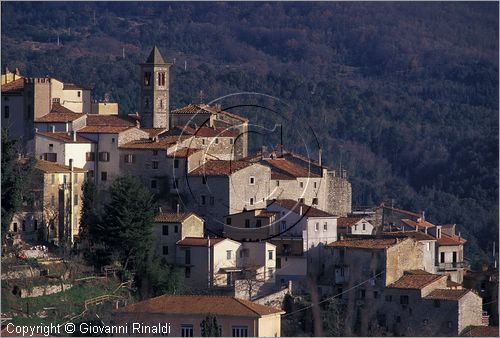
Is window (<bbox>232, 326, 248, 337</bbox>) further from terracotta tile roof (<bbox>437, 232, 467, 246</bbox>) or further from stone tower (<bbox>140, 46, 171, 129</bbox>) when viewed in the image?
stone tower (<bbox>140, 46, 171, 129</bbox>)

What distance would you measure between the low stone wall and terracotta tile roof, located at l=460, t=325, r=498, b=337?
8117 mm

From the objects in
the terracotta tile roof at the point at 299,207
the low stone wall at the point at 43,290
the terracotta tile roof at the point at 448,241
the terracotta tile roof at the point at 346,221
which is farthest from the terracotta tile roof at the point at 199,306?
the terracotta tile roof at the point at 448,241

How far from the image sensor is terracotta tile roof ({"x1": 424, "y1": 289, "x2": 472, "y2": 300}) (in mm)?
45312

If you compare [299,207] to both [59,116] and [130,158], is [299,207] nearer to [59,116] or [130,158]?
[130,158]

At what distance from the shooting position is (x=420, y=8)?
120938mm

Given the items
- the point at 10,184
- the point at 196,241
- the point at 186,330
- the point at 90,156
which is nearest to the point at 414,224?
the point at 90,156

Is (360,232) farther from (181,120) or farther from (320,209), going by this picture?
(181,120)

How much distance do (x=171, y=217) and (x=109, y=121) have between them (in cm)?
480

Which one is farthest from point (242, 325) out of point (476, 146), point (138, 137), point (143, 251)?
point (476, 146)

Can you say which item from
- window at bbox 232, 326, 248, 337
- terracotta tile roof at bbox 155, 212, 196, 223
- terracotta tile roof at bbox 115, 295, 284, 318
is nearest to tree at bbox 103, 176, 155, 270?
terracotta tile roof at bbox 155, 212, 196, 223

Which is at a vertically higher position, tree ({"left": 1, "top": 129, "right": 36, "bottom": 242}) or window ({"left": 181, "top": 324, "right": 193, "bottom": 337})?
tree ({"left": 1, "top": 129, "right": 36, "bottom": 242})

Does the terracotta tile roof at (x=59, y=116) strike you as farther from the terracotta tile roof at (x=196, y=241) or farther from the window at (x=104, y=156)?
the terracotta tile roof at (x=196, y=241)

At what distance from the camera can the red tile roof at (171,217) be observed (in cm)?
4580

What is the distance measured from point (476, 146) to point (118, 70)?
15.0 meters
